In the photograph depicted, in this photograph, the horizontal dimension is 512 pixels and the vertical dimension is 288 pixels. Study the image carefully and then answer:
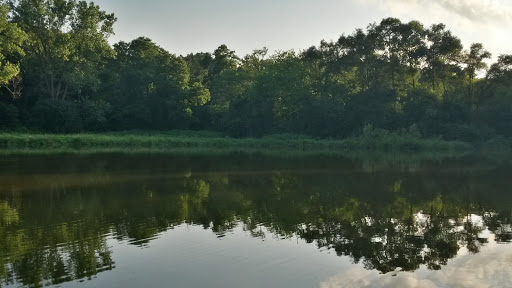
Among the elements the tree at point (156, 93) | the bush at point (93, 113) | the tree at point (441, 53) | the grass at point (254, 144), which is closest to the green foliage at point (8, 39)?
the grass at point (254, 144)

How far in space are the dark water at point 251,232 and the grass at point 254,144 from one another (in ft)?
102

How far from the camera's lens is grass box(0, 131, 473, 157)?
178ft

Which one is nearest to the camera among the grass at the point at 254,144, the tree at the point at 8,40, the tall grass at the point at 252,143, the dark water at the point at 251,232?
the dark water at the point at 251,232

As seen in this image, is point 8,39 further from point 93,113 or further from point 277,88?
point 277,88

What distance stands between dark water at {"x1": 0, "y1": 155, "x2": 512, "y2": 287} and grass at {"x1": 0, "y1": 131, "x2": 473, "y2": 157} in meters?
31.0

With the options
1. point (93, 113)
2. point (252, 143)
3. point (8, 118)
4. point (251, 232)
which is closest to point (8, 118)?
point (8, 118)

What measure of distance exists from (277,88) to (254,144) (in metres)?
12.8

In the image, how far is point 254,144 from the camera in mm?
64438

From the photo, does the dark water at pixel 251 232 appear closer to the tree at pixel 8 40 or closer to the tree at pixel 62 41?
the tree at pixel 8 40

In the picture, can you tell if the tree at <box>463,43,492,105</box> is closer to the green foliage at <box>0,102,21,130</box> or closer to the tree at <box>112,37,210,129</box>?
the tree at <box>112,37,210,129</box>

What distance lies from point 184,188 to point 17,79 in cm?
5677

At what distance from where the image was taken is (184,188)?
71.5 feet

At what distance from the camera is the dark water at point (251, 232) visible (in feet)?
31.7

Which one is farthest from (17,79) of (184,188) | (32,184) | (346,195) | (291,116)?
(346,195)
